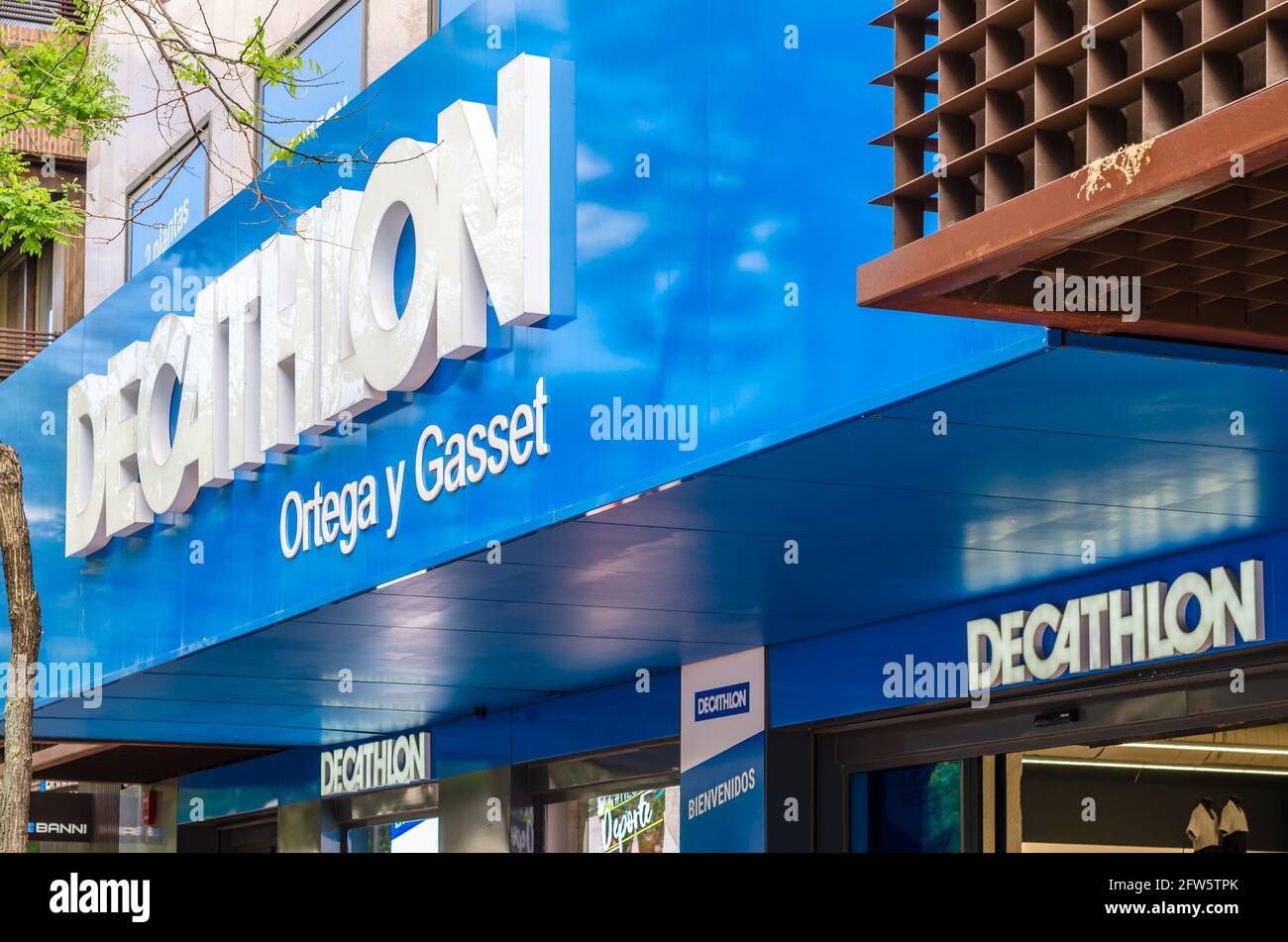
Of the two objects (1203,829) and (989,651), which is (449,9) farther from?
(1203,829)

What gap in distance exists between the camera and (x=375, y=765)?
1547 cm

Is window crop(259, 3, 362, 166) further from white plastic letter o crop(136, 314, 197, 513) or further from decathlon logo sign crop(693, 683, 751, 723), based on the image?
decathlon logo sign crop(693, 683, 751, 723)

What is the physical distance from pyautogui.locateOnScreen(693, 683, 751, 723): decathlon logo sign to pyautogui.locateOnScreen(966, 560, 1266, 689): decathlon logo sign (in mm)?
2061

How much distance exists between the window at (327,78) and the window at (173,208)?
7.08ft

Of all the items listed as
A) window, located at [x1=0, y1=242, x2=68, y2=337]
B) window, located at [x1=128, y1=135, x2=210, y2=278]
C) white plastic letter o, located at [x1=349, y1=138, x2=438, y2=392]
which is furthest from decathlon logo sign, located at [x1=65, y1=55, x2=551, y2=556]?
window, located at [x1=0, y1=242, x2=68, y2=337]

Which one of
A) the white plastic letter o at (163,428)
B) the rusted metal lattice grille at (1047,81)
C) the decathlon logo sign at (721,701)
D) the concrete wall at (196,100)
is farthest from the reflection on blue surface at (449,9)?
the rusted metal lattice grille at (1047,81)

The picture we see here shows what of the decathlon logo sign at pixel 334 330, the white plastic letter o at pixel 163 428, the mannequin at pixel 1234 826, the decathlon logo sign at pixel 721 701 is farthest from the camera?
the white plastic letter o at pixel 163 428

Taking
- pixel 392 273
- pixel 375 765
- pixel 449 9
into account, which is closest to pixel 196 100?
pixel 449 9

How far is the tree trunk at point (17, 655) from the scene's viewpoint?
288 inches

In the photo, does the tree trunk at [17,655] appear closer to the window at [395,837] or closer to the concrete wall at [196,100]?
the concrete wall at [196,100]

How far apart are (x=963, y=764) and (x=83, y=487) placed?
7188 millimetres

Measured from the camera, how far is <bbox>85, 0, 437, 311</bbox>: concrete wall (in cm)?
1311

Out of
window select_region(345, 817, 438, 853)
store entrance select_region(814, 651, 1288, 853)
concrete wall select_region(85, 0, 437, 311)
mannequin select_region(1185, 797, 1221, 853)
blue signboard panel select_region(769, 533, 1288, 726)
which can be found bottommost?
window select_region(345, 817, 438, 853)

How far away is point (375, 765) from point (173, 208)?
18.3 feet
